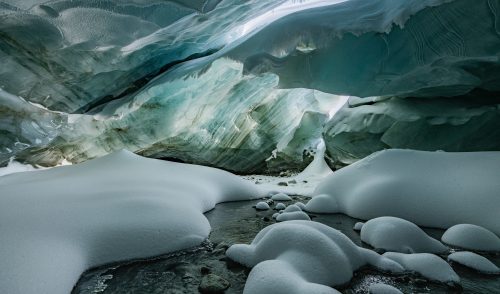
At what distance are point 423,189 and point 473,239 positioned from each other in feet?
4.01

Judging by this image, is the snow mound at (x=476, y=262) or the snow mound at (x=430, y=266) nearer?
the snow mound at (x=430, y=266)

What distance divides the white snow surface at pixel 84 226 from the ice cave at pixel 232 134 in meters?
0.02

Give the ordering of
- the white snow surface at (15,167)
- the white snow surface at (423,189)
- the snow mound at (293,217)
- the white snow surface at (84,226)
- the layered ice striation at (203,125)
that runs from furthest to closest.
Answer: the white snow surface at (15,167) → the layered ice striation at (203,125) → the snow mound at (293,217) → the white snow surface at (423,189) → the white snow surface at (84,226)

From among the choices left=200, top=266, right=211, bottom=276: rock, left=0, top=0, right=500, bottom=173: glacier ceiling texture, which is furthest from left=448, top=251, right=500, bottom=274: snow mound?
left=0, top=0, right=500, bottom=173: glacier ceiling texture

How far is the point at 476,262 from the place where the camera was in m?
2.42

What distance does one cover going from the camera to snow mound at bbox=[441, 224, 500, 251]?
2852 millimetres

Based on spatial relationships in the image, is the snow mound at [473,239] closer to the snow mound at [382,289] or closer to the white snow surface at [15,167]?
the snow mound at [382,289]

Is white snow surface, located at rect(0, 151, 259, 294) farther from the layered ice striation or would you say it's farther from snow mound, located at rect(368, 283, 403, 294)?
the layered ice striation

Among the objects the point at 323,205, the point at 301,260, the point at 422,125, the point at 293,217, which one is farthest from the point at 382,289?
the point at 422,125

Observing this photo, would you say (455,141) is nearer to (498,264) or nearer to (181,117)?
(498,264)

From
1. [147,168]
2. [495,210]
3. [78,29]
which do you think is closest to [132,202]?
[147,168]

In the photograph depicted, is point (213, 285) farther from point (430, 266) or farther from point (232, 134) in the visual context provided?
point (232, 134)

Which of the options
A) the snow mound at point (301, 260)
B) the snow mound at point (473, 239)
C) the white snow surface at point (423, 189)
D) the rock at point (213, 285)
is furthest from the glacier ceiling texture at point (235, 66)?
the rock at point (213, 285)

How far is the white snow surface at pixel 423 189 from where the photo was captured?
3633 millimetres
